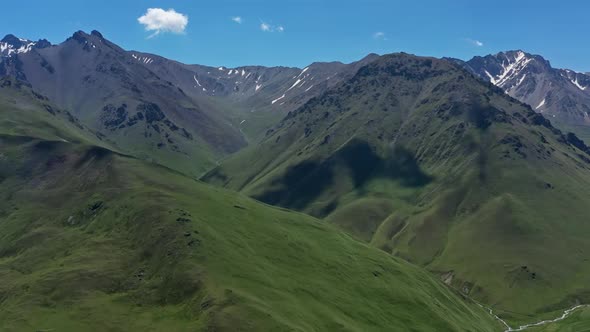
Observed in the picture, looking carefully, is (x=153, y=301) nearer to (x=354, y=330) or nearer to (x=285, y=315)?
(x=285, y=315)

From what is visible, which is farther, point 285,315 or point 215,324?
point 285,315

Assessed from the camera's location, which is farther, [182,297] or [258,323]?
[182,297]

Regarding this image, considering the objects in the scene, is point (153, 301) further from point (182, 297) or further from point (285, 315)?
point (285, 315)

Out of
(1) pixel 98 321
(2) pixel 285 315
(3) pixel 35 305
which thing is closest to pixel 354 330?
(2) pixel 285 315

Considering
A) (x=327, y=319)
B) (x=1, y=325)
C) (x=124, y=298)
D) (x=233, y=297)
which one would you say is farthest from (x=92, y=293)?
(x=327, y=319)

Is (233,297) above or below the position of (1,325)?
above

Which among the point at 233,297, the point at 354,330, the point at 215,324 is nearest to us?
the point at 215,324

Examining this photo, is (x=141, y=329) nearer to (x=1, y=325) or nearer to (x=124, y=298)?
(x=124, y=298)

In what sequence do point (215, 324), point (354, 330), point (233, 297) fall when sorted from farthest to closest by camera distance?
point (354, 330) → point (233, 297) → point (215, 324)
